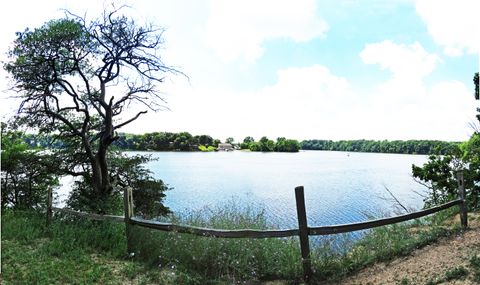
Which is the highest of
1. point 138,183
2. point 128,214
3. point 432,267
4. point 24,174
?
point 24,174

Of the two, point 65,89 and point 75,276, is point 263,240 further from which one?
point 65,89

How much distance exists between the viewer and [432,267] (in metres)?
5.72

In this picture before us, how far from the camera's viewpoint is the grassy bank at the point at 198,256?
603cm

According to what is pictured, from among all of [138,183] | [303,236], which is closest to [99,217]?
[303,236]

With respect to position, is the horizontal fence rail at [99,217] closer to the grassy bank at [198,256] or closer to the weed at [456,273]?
the grassy bank at [198,256]

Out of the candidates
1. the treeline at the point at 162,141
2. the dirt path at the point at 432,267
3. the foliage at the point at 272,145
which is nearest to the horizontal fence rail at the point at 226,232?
the dirt path at the point at 432,267

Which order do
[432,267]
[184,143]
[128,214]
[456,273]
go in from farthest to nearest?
[184,143] → [128,214] → [432,267] → [456,273]

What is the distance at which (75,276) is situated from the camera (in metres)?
6.07

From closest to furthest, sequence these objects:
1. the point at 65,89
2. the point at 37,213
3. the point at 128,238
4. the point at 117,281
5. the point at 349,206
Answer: the point at 117,281, the point at 128,238, the point at 37,213, the point at 65,89, the point at 349,206

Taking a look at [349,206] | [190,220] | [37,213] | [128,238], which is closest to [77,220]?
[37,213]

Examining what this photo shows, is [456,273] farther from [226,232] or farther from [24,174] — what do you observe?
[24,174]

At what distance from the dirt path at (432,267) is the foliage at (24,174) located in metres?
11.3

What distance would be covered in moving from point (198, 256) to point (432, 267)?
12.0ft

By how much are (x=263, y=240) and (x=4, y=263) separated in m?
4.42
